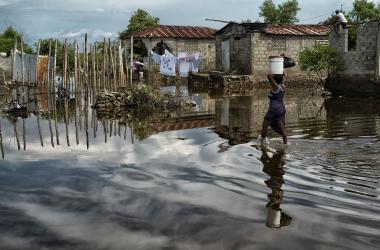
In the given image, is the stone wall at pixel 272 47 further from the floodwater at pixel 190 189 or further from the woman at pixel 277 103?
the woman at pixel 277 103

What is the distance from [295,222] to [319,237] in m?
0.41

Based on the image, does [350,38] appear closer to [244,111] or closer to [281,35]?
[281,35]

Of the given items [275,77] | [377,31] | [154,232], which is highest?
[377,31]

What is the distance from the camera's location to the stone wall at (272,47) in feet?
82.6

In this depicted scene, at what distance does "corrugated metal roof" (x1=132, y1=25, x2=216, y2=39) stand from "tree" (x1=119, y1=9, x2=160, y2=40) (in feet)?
15.1

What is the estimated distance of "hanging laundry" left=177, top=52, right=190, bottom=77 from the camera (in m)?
28.7

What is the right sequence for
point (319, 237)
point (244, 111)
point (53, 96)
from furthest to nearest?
point (53, 96)
point (244, 111)
point (319, 237)

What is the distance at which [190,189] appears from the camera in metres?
5.67

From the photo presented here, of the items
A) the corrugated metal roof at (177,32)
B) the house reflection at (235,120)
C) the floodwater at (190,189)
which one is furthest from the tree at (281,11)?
the floodwater at (190,189)

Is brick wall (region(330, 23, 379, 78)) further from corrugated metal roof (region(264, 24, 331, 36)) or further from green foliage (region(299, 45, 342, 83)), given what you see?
corrugated metal roof (region(264, 24, 331, 36))

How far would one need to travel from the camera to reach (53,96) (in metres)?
20.3

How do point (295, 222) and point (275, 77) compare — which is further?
point (275, 77)

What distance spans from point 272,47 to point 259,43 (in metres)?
0.97

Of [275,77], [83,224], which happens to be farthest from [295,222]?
[275,77]
